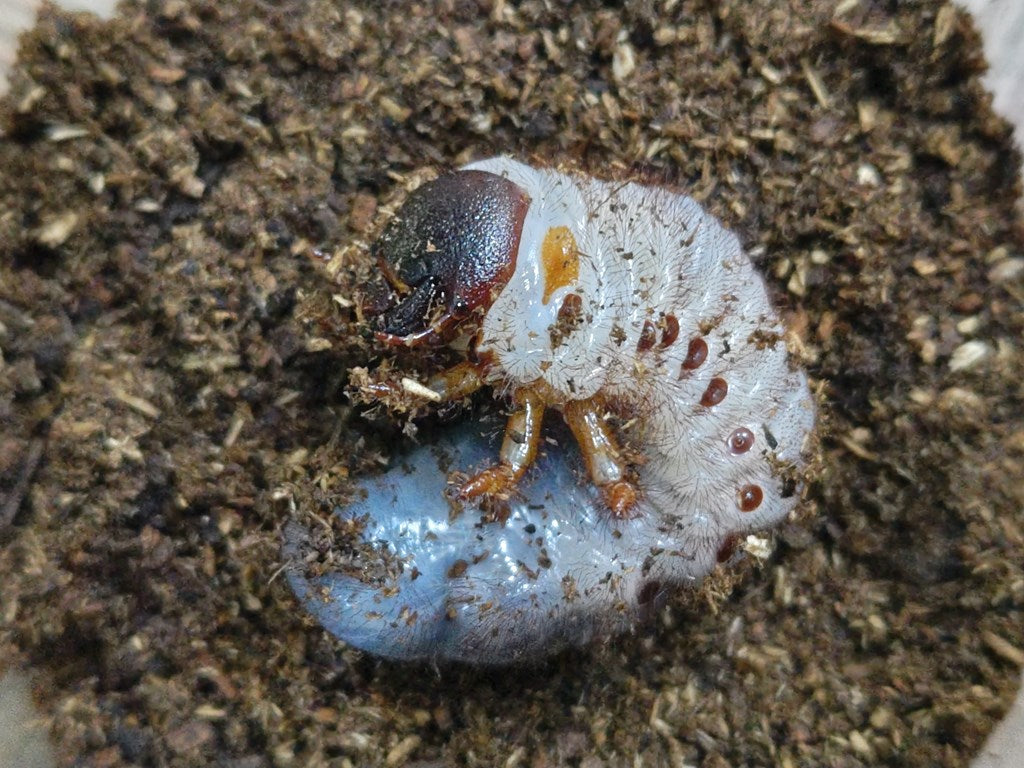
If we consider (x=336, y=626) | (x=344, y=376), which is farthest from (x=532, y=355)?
(x=336, y=626)

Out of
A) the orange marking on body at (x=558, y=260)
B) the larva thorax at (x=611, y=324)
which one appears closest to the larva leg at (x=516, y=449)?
the larva thorax at (x=611, y=324)

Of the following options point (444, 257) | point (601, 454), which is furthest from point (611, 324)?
point (444, 257)

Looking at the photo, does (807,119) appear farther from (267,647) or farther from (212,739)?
(212,739)

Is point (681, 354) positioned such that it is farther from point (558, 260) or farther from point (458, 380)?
point (458, 380)

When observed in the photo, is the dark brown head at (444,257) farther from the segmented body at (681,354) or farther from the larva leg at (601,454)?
the larva leg at (601,454)

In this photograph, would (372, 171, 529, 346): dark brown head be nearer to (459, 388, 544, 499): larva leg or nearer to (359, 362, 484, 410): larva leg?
(359, 362, 484, 410): larva leg

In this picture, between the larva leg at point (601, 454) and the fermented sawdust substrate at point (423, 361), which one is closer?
the fermented sawdust substrate at point (423, 361)

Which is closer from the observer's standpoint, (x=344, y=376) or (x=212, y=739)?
(x=212, y=739)
